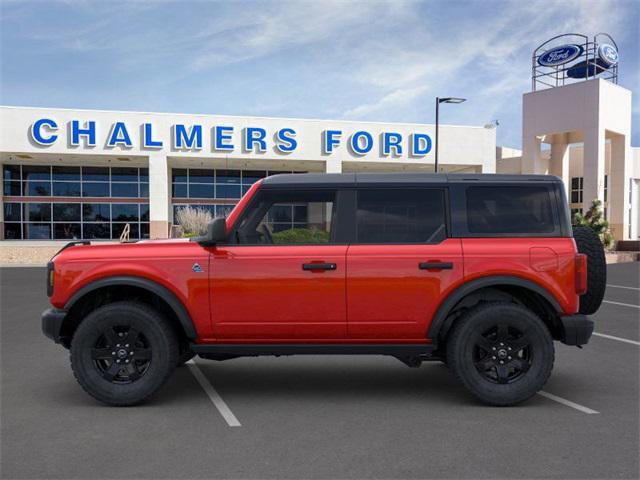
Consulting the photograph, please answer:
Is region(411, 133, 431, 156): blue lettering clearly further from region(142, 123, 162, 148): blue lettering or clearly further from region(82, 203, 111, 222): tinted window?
region(82, 203, 111, 222): tinted window

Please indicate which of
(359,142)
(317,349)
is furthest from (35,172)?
(317,349)

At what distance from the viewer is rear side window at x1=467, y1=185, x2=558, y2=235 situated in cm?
507

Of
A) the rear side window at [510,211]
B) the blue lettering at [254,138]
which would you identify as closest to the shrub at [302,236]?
the rear side window at [510,211]

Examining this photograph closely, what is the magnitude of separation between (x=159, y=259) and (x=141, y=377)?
105 centimetres

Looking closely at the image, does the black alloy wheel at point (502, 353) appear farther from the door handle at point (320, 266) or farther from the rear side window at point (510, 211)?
the door handle at point (320, 266)

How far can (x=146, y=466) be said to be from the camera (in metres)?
3.71

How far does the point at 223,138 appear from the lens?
31.9m

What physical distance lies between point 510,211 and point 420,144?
99.6 ft

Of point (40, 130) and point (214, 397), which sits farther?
point (40, 130)

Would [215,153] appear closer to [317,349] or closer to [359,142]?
[359,142]

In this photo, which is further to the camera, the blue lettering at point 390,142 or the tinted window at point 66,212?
the tinted window at point 66,212

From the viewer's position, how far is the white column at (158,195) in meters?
31.7

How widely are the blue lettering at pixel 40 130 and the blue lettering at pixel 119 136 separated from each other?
293 cm

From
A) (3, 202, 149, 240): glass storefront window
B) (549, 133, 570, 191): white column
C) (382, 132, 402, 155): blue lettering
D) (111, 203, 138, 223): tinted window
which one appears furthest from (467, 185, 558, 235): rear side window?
(549, 133, 570, 191): white column
